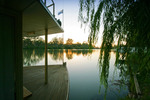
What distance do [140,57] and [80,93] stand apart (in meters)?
3.89

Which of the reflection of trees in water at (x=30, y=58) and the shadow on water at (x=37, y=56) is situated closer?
the shadow on water at (x=37, y=56)

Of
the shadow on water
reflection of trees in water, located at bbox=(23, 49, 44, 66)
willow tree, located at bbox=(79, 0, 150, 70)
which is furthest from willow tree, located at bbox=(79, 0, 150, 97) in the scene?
reflection of trees in water, located at bbox=(23, 49, 44, 66)

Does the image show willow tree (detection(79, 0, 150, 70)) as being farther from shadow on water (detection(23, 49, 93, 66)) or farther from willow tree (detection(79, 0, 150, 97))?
shadow on water (detection(23, 49, 93, 66))

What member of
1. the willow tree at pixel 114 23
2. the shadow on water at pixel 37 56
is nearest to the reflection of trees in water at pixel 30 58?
the shadow on water at pixel 37 56

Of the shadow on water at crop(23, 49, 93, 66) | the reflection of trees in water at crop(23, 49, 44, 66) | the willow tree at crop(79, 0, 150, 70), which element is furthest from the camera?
the reflection of trees in water at crop(23, 49, 44, 66)

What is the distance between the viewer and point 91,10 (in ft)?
2.51

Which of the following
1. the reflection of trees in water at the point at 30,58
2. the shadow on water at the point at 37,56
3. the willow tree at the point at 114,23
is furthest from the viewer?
the reflection of trees in water at the point at 30,58

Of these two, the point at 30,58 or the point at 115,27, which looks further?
the point at 30,58

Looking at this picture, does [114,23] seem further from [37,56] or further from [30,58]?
[37,56]

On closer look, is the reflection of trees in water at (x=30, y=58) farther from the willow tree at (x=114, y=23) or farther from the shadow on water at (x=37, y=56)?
the willow tree at (x=114, y=23)

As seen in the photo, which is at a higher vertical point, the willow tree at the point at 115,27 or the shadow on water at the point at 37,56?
the willow tree at the point at 115,27

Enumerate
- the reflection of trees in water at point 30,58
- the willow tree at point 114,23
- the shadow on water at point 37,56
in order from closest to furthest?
1. the willow tree at point 114,23
2. the shadow on water at point 37,56
3. the reflection of trees in water at point 30,58

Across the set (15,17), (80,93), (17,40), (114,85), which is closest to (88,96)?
(80,93)

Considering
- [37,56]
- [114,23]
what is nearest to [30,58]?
[37,56]
